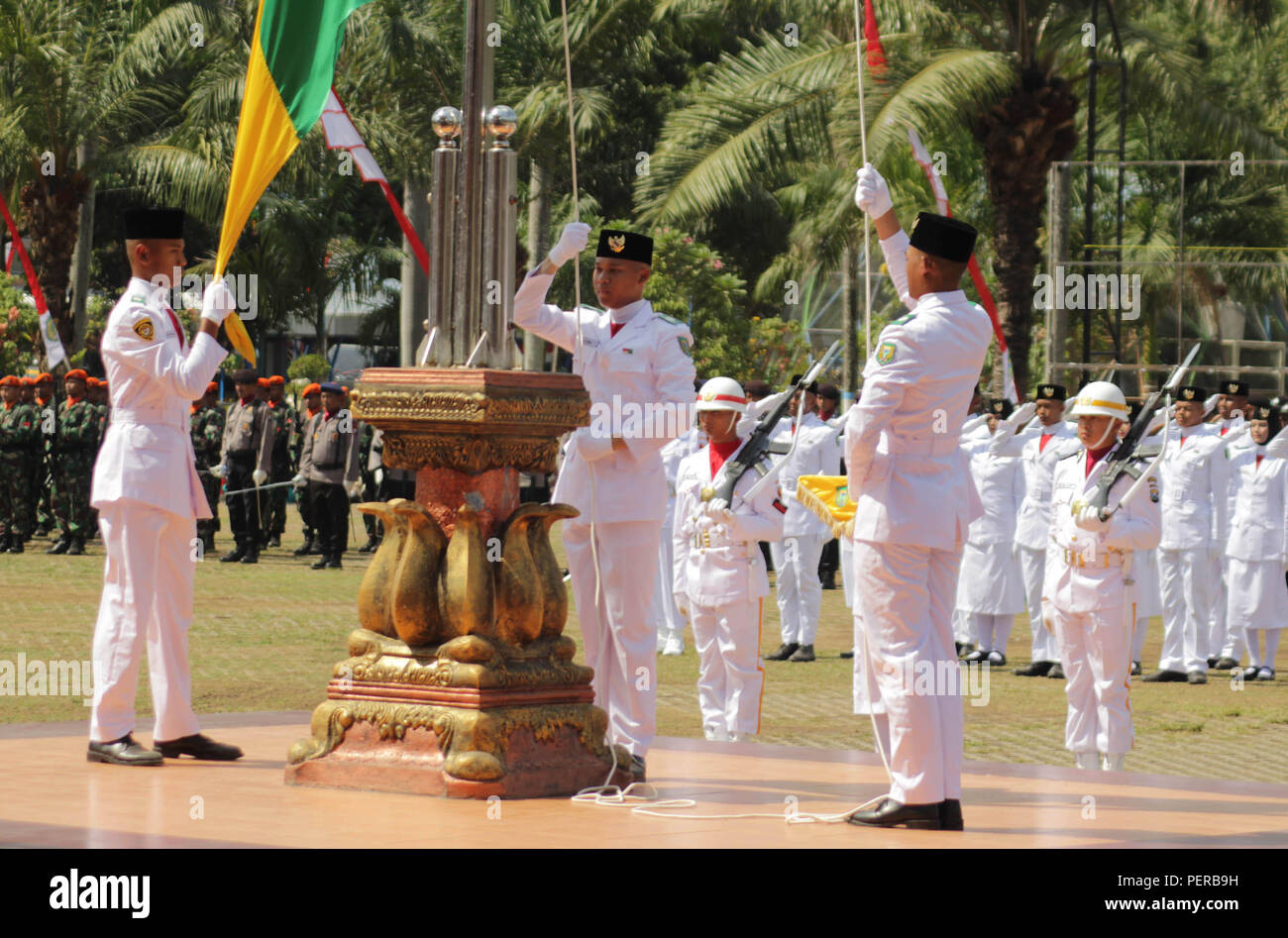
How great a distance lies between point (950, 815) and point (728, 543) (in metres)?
4.39

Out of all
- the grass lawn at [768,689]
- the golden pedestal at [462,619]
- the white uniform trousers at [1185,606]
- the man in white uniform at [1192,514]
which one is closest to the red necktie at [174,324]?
the golden pedestal at [462,619]

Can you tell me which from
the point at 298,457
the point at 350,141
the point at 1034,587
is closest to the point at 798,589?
the point at 1034,587

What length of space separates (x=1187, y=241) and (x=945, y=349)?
103ft

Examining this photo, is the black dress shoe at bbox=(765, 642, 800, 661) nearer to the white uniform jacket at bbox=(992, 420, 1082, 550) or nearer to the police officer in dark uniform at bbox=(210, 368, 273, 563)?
the white uniform jacket at bbox=(992, 420, 1082, 550)

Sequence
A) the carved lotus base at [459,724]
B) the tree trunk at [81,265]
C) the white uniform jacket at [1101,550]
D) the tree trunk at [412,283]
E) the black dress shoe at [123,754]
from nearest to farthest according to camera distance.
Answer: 1. the carved lotus base at [459,724]
2. the black dress shoe at [123,754]
3. the white uniform jacket at [1101,550]
4. the tree trunk at [81,265]
5. the tree trunk at [412,283]

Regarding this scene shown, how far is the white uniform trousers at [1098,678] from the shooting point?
1055cm

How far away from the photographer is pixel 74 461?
24.0m

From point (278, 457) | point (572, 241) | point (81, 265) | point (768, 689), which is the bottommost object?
point (768, 689)

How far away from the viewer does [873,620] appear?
7.32 meters

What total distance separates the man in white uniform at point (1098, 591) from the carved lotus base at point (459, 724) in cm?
342

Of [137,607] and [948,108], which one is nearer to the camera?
[137,607]

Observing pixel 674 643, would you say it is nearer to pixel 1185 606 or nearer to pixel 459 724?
pixel 1185 606

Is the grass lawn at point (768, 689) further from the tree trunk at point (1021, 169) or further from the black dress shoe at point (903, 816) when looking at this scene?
the tree trunk at point (1021, 169)
